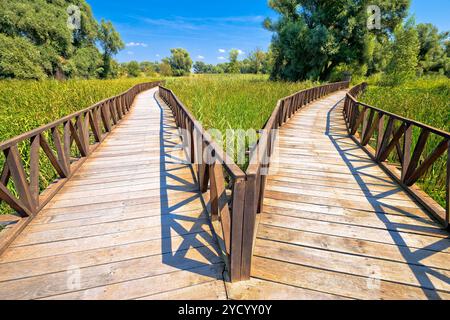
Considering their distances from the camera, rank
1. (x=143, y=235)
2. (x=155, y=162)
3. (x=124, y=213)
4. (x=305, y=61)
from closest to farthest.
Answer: (x=143, y=235) → (x=124, y=213) → (x=155, y=162) → (x=305, y=61)

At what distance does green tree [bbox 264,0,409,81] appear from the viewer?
20859mm

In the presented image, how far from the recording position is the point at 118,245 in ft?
7.75

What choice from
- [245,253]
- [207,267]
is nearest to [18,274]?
[207,267]

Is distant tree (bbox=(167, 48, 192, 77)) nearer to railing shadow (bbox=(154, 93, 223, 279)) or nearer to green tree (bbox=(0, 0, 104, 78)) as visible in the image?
green tree (bbox=(0, 0, 104, 78))

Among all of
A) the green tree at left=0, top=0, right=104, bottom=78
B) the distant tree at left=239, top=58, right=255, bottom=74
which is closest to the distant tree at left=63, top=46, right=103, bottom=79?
the green tree at left=0, top=0, right=104, bottom=78

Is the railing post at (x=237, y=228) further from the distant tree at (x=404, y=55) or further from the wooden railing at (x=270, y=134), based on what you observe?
the distant tree at (x=404, y=55)

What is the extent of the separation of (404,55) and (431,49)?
29.4 metres

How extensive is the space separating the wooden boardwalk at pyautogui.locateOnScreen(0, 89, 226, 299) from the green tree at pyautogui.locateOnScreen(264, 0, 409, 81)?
21906 millimetres

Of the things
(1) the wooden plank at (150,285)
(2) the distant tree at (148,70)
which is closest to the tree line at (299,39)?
(1) the wooden plank at (150,285)

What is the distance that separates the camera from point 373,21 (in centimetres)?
2169

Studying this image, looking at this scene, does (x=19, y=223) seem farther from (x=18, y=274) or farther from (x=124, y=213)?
(x=124, y=213)

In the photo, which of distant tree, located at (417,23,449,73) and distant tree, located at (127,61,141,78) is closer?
distant tree, located at (417,23,449,73)

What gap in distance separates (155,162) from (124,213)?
72.6 inches

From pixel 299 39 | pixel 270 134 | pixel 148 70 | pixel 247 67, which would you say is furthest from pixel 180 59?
pixel 270 134
